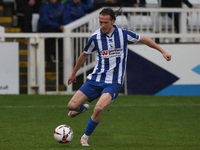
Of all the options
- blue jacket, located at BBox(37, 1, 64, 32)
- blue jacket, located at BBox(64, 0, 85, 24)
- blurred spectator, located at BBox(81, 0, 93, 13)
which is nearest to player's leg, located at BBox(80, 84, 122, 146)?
blue jacket, located at BBox(37, 1, 64, 32)

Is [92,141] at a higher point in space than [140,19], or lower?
lower

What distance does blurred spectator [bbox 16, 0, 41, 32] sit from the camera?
677 inches

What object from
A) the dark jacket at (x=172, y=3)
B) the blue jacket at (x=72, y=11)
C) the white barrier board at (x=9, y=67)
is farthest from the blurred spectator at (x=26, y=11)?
the dark jacket at (x=172, y=3)

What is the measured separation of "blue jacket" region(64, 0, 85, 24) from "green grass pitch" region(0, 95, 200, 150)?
2800 mm

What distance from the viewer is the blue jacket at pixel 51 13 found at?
16.7m

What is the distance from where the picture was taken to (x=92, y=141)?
836 centimetres

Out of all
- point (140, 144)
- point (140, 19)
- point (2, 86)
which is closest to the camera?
point (140, 144)

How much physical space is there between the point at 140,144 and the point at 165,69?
742 cm

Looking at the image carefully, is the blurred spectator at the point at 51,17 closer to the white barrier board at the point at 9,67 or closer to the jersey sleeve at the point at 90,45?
the white barrier board at the point at 9,67

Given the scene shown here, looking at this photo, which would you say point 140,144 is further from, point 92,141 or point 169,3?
point 169,3

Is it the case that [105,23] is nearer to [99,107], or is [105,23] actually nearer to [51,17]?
[99,107]

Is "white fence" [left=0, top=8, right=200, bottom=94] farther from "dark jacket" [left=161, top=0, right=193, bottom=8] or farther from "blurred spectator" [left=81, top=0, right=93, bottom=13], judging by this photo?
"blurred spectator" [left=81, top=0, right=93, bottom=13]

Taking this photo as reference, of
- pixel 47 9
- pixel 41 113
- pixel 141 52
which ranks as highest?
pixel 47 9

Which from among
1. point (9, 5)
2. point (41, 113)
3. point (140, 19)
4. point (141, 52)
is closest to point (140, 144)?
point (41, 113)
